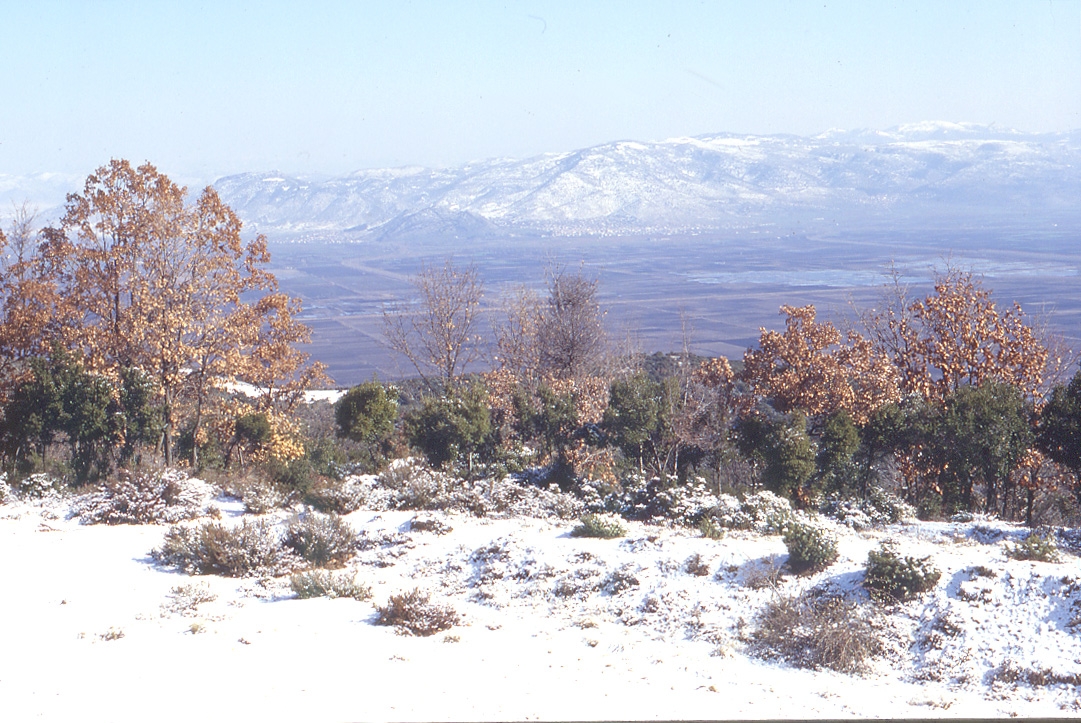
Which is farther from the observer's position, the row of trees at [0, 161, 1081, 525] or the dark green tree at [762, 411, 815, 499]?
the row of trees at [0, 161, 1081, 525]

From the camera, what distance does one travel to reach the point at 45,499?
11883mm

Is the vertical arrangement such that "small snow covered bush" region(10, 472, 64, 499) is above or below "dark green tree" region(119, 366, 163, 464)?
below

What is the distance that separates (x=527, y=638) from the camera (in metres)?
7.81

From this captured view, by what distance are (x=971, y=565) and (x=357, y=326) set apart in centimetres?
7769

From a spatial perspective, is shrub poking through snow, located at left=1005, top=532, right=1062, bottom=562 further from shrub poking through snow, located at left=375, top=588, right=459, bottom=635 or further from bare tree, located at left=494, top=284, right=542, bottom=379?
bare tree, located at left=494, top=284, right=542, bottom=379

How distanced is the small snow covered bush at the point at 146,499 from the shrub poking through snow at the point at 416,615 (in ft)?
14.2

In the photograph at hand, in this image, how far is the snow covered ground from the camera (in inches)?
255

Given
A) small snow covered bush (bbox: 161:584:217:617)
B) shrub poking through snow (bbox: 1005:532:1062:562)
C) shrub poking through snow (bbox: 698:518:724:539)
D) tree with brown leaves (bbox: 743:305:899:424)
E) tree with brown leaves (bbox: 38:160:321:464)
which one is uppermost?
tree with brown leaves (bbox: 38:160:321:464)

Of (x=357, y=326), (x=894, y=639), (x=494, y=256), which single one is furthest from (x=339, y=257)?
(x=894, y=639)

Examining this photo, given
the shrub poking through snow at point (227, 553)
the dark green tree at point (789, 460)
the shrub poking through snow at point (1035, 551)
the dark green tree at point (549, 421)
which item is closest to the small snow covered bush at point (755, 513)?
the dark green tree at point (789, 460)

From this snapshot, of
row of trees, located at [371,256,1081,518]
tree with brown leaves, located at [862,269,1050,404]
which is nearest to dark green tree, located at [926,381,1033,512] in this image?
row of trees, located at [371,256,1081,518]

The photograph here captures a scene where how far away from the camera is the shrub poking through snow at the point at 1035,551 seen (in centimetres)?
894

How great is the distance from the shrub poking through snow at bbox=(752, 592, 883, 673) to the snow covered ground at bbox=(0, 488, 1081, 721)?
132mm

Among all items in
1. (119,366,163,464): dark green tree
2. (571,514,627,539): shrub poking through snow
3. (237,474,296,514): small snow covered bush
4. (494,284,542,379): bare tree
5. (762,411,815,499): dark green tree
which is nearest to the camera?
(571,514,627,539): shrub poking through snow
